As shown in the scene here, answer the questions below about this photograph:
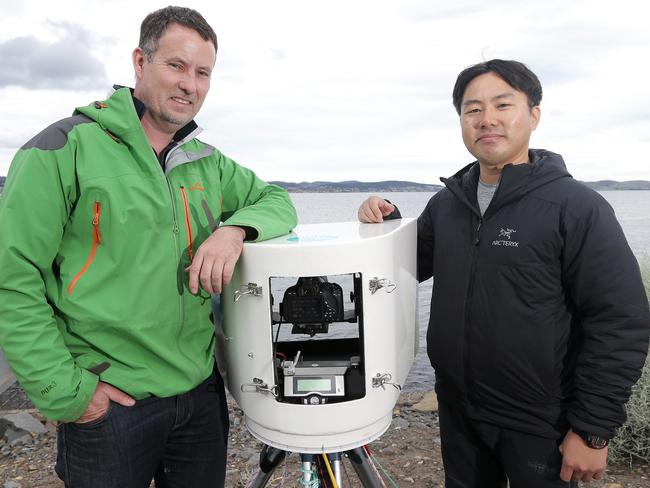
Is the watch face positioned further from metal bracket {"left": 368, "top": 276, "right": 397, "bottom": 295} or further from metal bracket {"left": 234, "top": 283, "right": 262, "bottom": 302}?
metal bracket {"left": 234, "top": 283, "right": 262, "bottom": 302}

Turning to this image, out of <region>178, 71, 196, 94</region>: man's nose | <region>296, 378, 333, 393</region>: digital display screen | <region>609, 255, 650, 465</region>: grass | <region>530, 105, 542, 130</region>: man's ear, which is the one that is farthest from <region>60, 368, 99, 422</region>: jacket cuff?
<region>609, 255, 650, 465</region>: grass

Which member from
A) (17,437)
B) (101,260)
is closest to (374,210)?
(101,260)

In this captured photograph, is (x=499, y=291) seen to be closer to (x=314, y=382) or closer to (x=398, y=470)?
(x=314, y=382)

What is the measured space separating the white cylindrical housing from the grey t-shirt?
41 centimetres

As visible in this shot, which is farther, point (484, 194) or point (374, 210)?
point (374, 210)

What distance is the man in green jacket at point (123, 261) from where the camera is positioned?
1672 mm

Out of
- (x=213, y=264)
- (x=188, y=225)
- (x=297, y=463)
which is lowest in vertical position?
(x=297, y=463)

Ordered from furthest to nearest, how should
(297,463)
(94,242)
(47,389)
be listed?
(297,463) < (94,242) < (47,389)

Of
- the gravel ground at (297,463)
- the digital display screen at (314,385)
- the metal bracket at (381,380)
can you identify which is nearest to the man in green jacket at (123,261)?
the digital display screen at (314,385)

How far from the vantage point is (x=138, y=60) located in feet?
6.52

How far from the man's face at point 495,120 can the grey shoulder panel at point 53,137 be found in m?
1.50

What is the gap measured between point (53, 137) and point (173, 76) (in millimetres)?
468

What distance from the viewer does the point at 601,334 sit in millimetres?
1896

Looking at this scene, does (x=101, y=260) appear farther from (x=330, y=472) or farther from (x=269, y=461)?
(x=330, y=472)
